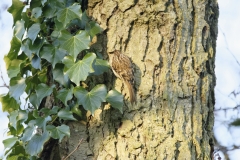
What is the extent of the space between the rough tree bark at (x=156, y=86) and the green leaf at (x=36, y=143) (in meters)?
0.11

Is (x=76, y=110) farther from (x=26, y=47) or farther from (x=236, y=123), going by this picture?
(x=236, y=123)

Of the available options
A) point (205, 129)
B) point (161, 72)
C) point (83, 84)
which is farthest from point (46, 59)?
point (205, 129)

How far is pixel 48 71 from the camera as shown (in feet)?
7.67

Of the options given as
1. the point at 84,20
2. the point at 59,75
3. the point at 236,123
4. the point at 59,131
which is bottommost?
the point at 236,123

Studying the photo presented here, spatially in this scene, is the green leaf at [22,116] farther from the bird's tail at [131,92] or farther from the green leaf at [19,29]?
the bird's tail at [131,92]

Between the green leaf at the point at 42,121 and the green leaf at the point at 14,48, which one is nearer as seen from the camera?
the green leaf at the point at 42,121

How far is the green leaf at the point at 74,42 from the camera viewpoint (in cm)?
208

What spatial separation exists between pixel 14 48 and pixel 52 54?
0.31 metres

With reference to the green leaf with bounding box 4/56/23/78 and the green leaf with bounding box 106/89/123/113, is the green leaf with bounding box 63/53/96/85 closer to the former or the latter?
the green leaf with bounding box 106/89/123/113

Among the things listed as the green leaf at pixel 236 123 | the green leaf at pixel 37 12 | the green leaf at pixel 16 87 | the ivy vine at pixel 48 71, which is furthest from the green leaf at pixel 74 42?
the green leaf at pixel 236 123

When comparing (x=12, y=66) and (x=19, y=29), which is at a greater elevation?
(x=19, y=29)

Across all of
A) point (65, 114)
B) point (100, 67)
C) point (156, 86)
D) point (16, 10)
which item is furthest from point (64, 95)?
point (16, 10)

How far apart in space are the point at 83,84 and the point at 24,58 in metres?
A: 0.40

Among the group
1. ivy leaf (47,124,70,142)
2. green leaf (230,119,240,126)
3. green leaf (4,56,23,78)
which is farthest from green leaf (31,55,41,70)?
green leaf (230,119,240,126)
